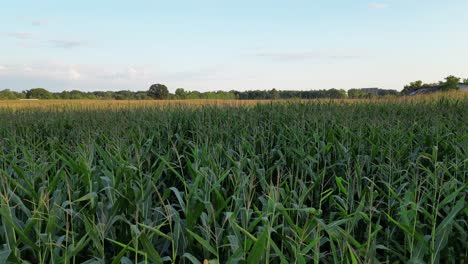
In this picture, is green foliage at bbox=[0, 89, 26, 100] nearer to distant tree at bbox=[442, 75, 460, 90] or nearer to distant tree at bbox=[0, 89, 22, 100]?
distant tree at bbox=[0, 89, 22, 100]

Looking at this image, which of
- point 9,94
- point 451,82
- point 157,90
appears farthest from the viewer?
point 9,94

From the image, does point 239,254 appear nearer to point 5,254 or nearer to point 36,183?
point 5,254

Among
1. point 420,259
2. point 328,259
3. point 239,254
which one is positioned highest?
point 239,254

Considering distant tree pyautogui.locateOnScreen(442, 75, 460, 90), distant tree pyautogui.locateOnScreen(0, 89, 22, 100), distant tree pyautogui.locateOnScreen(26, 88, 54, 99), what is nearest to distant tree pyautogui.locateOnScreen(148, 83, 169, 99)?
distant tree pyautogui.locateOnScreen(26, 88, 54, 99)

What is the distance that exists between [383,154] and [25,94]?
42.3 m

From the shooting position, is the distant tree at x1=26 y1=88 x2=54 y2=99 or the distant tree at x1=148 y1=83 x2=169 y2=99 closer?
the distant tree at x1=148 y1=83 x2=169 y2=99

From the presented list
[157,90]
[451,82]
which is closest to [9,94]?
[157,90]

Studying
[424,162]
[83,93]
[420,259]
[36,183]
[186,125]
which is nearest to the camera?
[420,259]

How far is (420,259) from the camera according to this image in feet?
4.37

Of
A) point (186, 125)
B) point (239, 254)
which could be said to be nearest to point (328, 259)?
point (239, 254)

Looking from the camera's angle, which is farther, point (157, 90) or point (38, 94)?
point (38, 94)

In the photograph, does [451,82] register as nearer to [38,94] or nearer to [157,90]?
[157,90]

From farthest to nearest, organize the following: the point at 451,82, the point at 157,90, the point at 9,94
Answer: the point at 9,94
the point at 451,82
the point at 157,90

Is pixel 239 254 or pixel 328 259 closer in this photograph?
pixel 239 254
